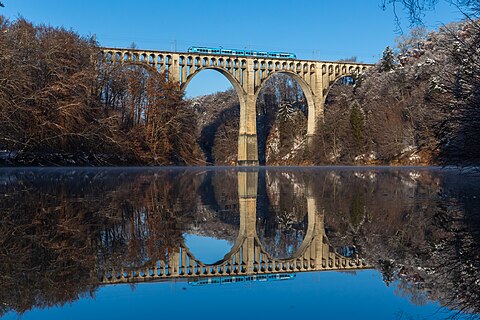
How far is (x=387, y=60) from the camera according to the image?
145ft

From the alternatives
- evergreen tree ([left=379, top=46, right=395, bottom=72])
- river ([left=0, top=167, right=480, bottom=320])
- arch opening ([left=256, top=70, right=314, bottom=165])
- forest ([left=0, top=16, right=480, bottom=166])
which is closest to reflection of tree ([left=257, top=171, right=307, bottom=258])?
river ([left=0, top=167, right=480, bottom=320])

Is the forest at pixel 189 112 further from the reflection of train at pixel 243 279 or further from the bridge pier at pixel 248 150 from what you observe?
the bridge pier at pixel 248 150

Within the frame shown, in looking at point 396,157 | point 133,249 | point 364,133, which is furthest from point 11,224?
point 364,133

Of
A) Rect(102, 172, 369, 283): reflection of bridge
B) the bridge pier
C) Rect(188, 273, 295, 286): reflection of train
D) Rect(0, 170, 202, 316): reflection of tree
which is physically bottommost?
Rect(188, 273, 295, 286): reflection of train

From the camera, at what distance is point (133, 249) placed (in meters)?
3.07

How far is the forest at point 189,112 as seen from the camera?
667 cm

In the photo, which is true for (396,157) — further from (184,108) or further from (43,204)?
(43,204)

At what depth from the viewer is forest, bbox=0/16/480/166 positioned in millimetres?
6672

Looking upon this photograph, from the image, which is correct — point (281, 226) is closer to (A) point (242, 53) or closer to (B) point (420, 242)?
(B) point (420, 242)

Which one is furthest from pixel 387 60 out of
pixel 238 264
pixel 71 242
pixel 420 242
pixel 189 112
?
pixel 238 264

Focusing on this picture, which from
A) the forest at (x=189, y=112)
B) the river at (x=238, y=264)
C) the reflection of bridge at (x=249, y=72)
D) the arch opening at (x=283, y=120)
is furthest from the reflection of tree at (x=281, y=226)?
the arch opening at (x=283, y=120)

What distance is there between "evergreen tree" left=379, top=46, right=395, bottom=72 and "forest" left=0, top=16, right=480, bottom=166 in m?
0.09

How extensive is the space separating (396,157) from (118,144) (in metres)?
21.5

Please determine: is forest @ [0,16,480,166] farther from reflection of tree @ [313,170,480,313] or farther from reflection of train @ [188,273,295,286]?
reflection of train @ [188,273,295,286]
